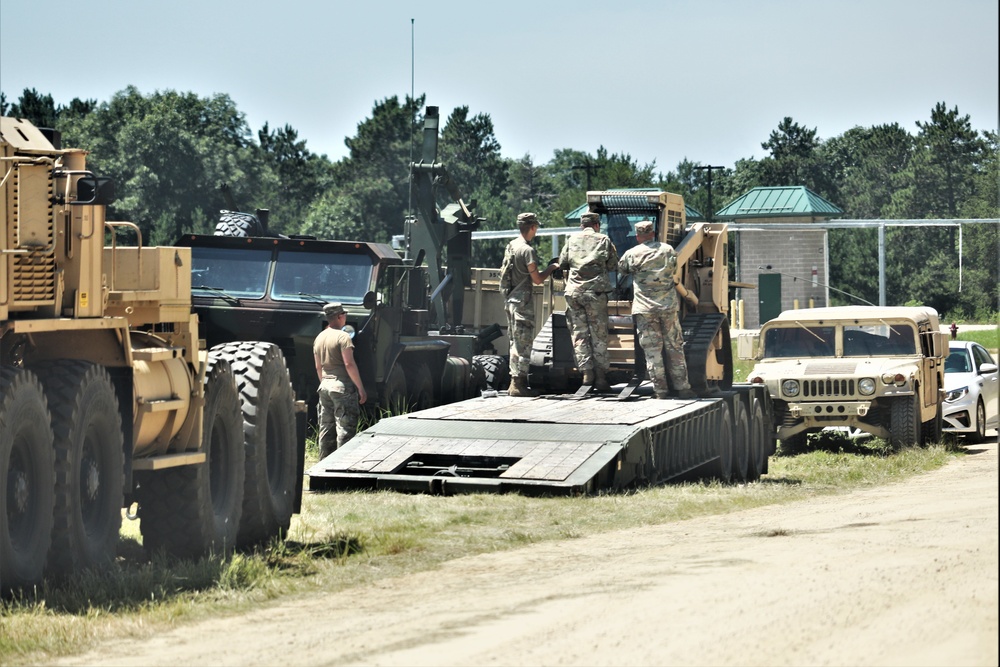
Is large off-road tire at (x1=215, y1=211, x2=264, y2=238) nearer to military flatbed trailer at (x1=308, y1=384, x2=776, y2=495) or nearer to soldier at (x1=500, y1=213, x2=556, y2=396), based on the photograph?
soldier at (x1=500, y1=213, x2=556, y2=396)

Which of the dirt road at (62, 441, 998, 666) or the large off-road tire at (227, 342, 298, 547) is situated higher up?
the large off-road tire at (227, 342, 298, 547)

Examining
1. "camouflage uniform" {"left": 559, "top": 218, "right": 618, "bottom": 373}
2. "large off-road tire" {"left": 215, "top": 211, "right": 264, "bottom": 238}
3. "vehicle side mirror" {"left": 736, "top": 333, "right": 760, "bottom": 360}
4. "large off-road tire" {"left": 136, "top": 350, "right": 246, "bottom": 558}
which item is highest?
"large off-road tire" {"left": 215, "top": 211, "right": 264, "bottom": 238}

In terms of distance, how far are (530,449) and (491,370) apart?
29.6 ft

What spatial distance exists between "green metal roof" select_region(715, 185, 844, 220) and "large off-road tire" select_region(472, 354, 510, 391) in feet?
112

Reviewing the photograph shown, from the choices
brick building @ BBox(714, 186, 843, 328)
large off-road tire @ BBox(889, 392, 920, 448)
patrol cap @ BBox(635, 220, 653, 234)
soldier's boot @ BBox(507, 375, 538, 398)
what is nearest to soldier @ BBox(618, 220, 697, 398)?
patrol cap @ BBox(635, 220, 653, 234)

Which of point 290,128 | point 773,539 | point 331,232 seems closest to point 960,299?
point 331,232

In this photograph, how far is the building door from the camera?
56500mm

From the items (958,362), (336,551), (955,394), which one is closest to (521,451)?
(336,551)

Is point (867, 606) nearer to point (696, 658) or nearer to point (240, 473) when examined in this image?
point (696, 658)

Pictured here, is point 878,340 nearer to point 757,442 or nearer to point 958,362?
point 958,362

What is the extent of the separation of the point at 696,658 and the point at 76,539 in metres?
3.76

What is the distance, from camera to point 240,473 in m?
11.1

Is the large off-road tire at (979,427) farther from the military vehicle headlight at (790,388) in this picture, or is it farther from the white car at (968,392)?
the military vehicle headlight at (790,388)

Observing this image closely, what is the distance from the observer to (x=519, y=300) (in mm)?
16562
